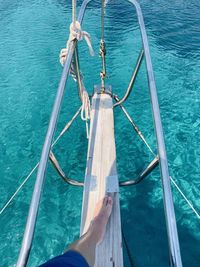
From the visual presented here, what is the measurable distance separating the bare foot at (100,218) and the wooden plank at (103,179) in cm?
7

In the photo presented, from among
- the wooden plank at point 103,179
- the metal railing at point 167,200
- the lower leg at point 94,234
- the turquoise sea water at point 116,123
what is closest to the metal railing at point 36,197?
the lower leg at point 94,234

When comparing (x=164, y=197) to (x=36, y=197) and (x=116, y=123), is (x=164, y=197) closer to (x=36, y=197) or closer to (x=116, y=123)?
(x=36, y=197)

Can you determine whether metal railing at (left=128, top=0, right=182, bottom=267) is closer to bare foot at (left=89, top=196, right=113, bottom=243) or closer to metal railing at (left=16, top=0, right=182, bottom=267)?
metal railing at (left=16, top=0, right=182, bottom=267)

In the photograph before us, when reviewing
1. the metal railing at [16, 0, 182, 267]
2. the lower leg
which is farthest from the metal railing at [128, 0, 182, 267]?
the lower leg

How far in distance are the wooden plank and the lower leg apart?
8cm

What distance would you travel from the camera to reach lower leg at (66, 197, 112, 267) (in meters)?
1.73

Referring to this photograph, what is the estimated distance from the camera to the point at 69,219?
3.55 m

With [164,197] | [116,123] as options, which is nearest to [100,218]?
[164,197]

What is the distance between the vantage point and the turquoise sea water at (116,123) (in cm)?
342

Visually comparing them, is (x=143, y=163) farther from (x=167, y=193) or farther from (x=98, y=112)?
(x=167, y=193)

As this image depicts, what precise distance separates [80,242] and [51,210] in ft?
6.37

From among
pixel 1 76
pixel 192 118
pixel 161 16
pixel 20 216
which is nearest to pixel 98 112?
pixel 20 216

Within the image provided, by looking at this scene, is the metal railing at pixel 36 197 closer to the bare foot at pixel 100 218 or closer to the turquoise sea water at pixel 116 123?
the bare foot at pixel 100 218

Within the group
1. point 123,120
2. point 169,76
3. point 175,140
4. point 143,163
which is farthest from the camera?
point 169,76
